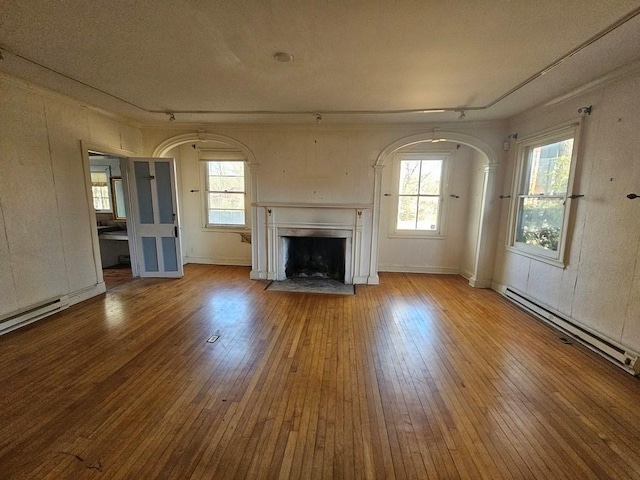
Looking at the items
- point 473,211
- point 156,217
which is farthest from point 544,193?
point 156,217

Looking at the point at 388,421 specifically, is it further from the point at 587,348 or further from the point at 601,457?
the point at 587,348

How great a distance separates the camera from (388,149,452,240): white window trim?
5.09 meters

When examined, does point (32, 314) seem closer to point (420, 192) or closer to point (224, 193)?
point (224, 193)

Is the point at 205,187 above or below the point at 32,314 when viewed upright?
above

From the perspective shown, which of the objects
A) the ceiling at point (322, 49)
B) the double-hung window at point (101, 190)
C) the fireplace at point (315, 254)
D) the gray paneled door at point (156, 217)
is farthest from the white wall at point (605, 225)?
the double-hung window at point (101, 190)

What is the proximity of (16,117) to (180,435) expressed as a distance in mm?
3769

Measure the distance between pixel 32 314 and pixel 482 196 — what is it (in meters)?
6.46

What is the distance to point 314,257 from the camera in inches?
205

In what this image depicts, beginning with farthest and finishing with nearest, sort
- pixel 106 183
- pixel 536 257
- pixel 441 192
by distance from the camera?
pixel 106 183 → pixel 441 192 → pixel 536 257

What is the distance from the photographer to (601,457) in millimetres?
1547

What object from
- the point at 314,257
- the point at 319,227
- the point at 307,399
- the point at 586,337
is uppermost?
the point at 319,227

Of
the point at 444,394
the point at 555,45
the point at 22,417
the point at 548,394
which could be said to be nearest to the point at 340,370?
the point at 444,394

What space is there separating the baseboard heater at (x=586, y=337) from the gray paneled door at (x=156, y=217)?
5.52m

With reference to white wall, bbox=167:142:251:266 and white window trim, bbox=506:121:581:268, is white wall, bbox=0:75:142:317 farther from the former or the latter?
white window trim, bbox=506:121:581:268
